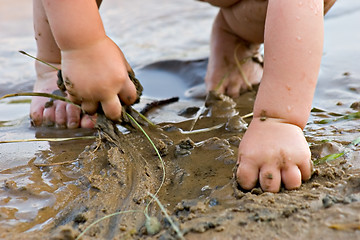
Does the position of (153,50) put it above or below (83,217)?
below

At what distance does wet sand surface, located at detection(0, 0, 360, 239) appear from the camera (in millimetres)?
1318

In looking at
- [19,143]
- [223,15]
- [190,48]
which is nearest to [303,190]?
[19,143]

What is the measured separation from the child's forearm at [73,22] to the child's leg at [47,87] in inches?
24.6

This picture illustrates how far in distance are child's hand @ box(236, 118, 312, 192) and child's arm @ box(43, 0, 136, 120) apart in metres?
0.58

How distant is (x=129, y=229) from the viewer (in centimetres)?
140

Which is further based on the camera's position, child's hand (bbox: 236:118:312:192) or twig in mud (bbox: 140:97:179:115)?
twig in mud (bbox: 140:97:179:115)

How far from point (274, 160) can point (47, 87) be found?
1.55 meters

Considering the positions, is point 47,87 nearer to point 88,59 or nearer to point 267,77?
point 88,59

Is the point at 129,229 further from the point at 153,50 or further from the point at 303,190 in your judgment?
the point at 153,50

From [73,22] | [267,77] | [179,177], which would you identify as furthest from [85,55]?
[267,77]

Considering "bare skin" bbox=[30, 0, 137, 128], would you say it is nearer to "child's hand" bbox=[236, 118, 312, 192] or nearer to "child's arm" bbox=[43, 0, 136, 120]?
"child's arm" bbox=[43, 0, 136, 120]

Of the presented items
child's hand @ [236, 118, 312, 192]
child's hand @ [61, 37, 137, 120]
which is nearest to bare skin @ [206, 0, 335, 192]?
child's hand @ [236, 118, 312, 192]

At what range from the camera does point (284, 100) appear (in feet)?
5.47

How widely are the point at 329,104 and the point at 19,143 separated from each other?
1.57 m
